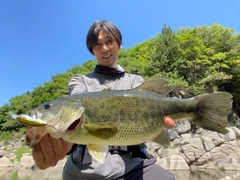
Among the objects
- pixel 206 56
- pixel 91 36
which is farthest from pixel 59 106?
pixel 206 56

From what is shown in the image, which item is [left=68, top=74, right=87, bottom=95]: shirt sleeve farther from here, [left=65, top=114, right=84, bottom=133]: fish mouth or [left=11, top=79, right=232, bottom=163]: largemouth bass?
[left=65, top=114, right=84, bottom=133]: fish mouth

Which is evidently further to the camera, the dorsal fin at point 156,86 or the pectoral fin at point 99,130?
the dorsal fin at point 156,86

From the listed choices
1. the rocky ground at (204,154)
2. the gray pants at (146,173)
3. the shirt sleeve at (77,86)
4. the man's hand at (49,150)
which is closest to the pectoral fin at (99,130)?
the man's hand at (49,150)

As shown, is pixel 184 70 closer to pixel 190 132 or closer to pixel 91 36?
pixel 190 132

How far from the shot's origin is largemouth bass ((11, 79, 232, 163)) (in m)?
1.81

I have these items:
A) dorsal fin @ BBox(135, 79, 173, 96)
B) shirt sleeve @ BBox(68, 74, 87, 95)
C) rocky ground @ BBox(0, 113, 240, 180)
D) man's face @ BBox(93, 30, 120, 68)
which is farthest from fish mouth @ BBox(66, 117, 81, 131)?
rocky ground @ BBox(0, 113, 240, 180)

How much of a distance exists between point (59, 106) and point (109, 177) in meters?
0.92

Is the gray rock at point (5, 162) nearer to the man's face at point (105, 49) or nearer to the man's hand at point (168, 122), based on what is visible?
the man's face at point (105, 49)

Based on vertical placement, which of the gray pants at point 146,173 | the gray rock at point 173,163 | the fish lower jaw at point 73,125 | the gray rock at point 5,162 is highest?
the gray rock at point 5,162

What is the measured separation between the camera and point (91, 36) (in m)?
2.84

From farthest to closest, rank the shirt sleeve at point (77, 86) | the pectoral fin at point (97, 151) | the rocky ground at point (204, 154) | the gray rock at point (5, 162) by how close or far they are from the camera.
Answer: the gray rock at point (5, 162)
the rocky ground at point (204, 154)
the shirt sleeve at point (77, 86)
the pectoral fin at point (97, 151)

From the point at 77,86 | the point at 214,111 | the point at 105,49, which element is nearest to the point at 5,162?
the point at 77,86

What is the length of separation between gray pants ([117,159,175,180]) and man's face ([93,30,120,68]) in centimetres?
120

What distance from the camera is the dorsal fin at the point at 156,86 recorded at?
2.26 m
